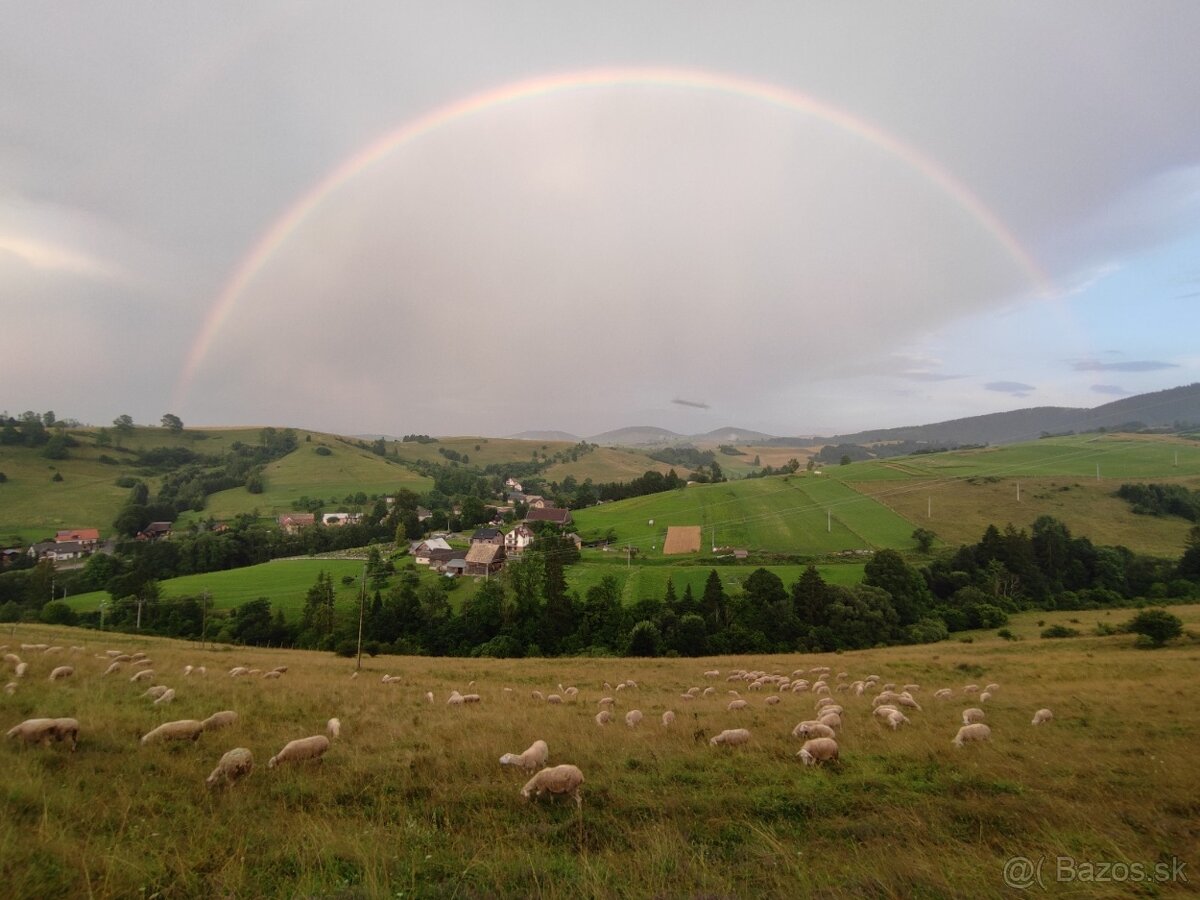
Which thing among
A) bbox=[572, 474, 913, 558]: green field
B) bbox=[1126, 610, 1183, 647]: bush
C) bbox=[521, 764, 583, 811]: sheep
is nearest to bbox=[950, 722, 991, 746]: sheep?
bbox=[521, 764, 583, 811]: sheep

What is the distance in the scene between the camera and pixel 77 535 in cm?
8756

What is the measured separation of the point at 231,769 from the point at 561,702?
1077 cm

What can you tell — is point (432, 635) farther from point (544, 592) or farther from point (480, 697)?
point (480, 697)

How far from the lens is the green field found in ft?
217

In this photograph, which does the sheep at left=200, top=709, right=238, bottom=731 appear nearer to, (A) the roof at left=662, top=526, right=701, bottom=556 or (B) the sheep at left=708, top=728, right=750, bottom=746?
(B) the sheep at left=708, top=728, right=750, bottom=746

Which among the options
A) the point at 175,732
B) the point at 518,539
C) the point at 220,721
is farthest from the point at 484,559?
the point at 175,732

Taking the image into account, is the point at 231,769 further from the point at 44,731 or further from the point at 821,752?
the point at 821,752

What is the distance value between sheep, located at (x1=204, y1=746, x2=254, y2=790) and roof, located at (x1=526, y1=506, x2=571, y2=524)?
250 feet

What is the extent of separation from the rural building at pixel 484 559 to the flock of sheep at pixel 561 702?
45.6 m

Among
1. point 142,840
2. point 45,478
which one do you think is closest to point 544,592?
point 142,840

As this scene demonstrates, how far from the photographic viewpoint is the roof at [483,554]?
67.0 m

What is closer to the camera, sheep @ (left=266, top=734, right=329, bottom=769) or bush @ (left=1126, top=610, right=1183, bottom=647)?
sheep @ (left=266, top=734, right=329, bottom=769)


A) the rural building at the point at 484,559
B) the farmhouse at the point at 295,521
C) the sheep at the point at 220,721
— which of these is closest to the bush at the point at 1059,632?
the sheep at the point at 220,721

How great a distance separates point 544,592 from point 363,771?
4321cm
